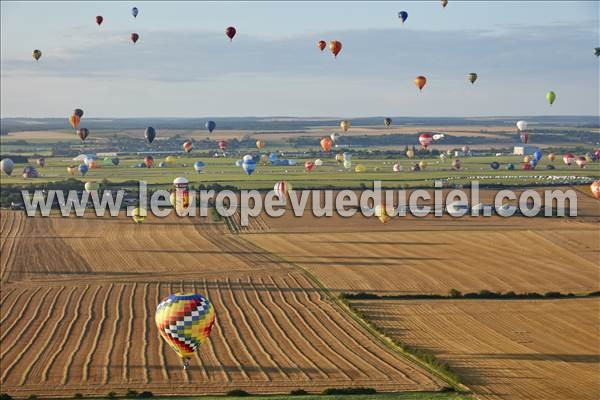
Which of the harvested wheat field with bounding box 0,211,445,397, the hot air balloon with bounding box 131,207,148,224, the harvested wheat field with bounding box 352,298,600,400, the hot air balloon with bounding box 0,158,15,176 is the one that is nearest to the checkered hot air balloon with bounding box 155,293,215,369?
the harvested wheat field with bounding box 0,211,445,397

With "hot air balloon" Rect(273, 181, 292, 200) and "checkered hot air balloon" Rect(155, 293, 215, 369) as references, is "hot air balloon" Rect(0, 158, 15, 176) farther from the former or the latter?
"checkered hot air balloon" Rect(155, 293, 215, 369)

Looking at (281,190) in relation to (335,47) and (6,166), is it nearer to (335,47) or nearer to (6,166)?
(335,47)

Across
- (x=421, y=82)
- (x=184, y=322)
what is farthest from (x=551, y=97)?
(x=184, y=322)

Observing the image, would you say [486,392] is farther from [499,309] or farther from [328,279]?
[328,279]

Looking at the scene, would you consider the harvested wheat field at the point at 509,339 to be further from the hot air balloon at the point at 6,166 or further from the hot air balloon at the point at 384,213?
the hot air balloon at the point at 6,166

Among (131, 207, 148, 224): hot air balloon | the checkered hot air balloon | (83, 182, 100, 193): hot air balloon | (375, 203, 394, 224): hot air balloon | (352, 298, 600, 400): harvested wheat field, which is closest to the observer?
(352, 298, 600, 400): harvested wheat field

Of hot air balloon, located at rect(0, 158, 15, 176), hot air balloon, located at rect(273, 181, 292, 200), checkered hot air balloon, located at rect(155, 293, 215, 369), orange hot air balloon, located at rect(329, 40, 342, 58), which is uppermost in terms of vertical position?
orange hot air balloon, located at rect(329, 40, 342, 58)

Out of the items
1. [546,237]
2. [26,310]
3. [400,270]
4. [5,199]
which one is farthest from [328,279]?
[5,199]
